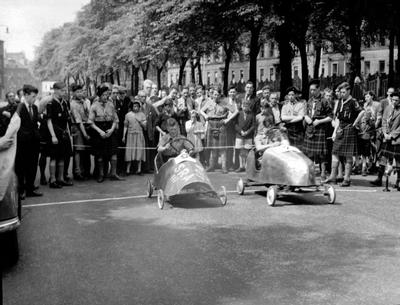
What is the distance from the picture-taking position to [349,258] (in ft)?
23.3

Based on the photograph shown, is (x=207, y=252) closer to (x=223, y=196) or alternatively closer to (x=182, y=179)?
(x=182, y=179)

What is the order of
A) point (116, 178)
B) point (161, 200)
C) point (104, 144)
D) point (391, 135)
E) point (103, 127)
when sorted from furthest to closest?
point (116, 178)
point (103, 127)
point (104, 144)
point (391, 135)
point (161, 200)

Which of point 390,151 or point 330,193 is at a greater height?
point 390,151

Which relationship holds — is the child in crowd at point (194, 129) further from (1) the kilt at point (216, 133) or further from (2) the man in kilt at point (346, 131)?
(2) the man in kilt at point (346, 131)

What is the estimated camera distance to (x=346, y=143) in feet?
44.2

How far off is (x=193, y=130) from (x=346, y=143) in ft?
14.2

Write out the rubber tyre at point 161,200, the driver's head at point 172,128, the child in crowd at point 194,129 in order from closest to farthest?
the rubber tyre at point 161,200, the driver's head at point 172,128, the child in crowd at point 194,129

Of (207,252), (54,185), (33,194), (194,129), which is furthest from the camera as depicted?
(194,129)

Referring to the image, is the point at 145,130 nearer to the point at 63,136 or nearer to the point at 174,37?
the point at 63,136

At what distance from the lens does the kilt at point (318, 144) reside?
555 inches

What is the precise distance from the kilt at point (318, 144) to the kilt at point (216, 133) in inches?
111

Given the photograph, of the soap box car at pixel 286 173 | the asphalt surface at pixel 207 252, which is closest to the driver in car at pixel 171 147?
the asphalt surface at pixel 207 252

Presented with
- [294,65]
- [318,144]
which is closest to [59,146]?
[318,144]

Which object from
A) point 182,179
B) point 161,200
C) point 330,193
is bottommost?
point 161,200
